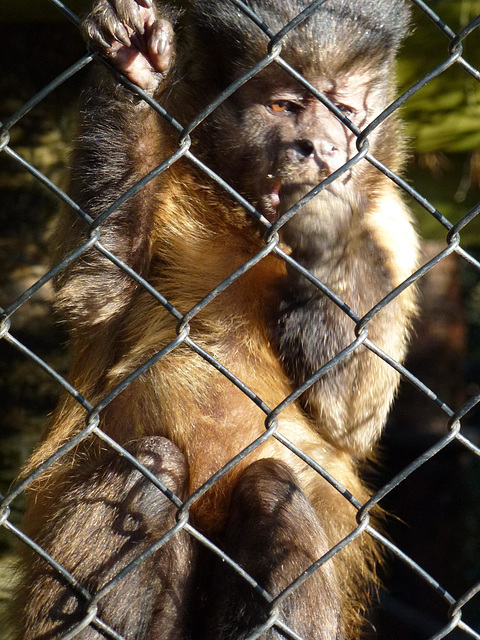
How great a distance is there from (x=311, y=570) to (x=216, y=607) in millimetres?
740

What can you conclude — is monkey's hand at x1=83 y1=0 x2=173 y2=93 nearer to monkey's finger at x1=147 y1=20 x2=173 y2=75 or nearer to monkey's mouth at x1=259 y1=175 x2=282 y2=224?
monkey's finger at x1=147 y1=20 x2=173 y2=75

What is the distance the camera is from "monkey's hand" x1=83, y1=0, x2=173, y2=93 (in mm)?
2109

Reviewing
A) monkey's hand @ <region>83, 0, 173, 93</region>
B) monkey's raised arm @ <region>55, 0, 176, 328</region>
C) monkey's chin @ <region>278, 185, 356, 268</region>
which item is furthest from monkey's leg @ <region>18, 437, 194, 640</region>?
monkey's hand @ <region>83, 0, 173, 93</region>

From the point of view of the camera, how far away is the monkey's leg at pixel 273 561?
2482 millimetres

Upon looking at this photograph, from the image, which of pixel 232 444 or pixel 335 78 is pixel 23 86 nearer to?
pixel 335 78

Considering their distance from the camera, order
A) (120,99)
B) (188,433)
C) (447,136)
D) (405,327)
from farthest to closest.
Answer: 1. (447,136)
2. (405,327)
3. (188,433)
4. (120,99)

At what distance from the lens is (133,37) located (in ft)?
7.22

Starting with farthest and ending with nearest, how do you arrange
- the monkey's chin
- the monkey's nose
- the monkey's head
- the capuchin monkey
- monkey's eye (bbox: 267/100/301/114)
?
monkey's eye (bbox: 267/100/301/114) → the monkey's head → the monkey's nose → the capuchin monkey → the monkey's chin

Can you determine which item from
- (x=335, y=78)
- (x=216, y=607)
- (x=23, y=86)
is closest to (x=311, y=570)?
(x=216, y=607)

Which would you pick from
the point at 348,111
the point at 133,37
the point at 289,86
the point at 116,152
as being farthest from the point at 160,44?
the point at 348,111

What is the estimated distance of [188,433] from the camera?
110 inches

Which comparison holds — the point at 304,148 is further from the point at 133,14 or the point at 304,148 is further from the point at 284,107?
the point at 133,14

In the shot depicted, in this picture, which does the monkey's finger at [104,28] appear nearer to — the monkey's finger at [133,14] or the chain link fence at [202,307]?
the monkey's finger at [133,14]

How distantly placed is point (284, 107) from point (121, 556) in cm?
175
